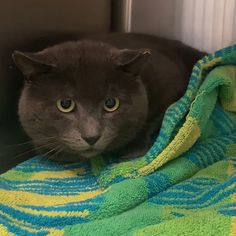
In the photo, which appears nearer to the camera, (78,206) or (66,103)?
(78,206)

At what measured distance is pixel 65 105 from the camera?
4.04 ft

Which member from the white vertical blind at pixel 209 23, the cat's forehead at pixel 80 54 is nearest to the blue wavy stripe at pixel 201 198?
the cat's forehead at pixel 80 54

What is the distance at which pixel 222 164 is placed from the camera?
4.17ft

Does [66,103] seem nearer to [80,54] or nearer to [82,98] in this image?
[82,98]

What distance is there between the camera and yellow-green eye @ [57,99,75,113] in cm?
123

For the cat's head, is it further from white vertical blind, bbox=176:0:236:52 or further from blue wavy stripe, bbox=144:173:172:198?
white vertical blind, bbox=176:0:236:52

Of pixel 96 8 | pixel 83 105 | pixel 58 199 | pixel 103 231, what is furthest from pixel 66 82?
pixel 96 8

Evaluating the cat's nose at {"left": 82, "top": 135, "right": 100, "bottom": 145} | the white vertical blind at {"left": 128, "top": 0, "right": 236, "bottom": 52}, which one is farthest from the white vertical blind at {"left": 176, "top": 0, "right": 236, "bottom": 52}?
the cat's nose at {"left": 82, "top": 135, "right": 100, "bottom": 145}

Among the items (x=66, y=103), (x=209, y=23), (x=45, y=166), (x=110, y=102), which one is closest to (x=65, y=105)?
(x=66, y=103)

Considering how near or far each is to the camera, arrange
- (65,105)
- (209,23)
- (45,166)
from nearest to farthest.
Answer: (65,105), (45,166), (209,23)

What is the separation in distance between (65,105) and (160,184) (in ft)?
1.02

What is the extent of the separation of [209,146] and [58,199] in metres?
0.44

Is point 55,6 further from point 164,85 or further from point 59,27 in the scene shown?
point 164,85

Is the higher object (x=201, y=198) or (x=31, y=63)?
(x=31, y=63)
